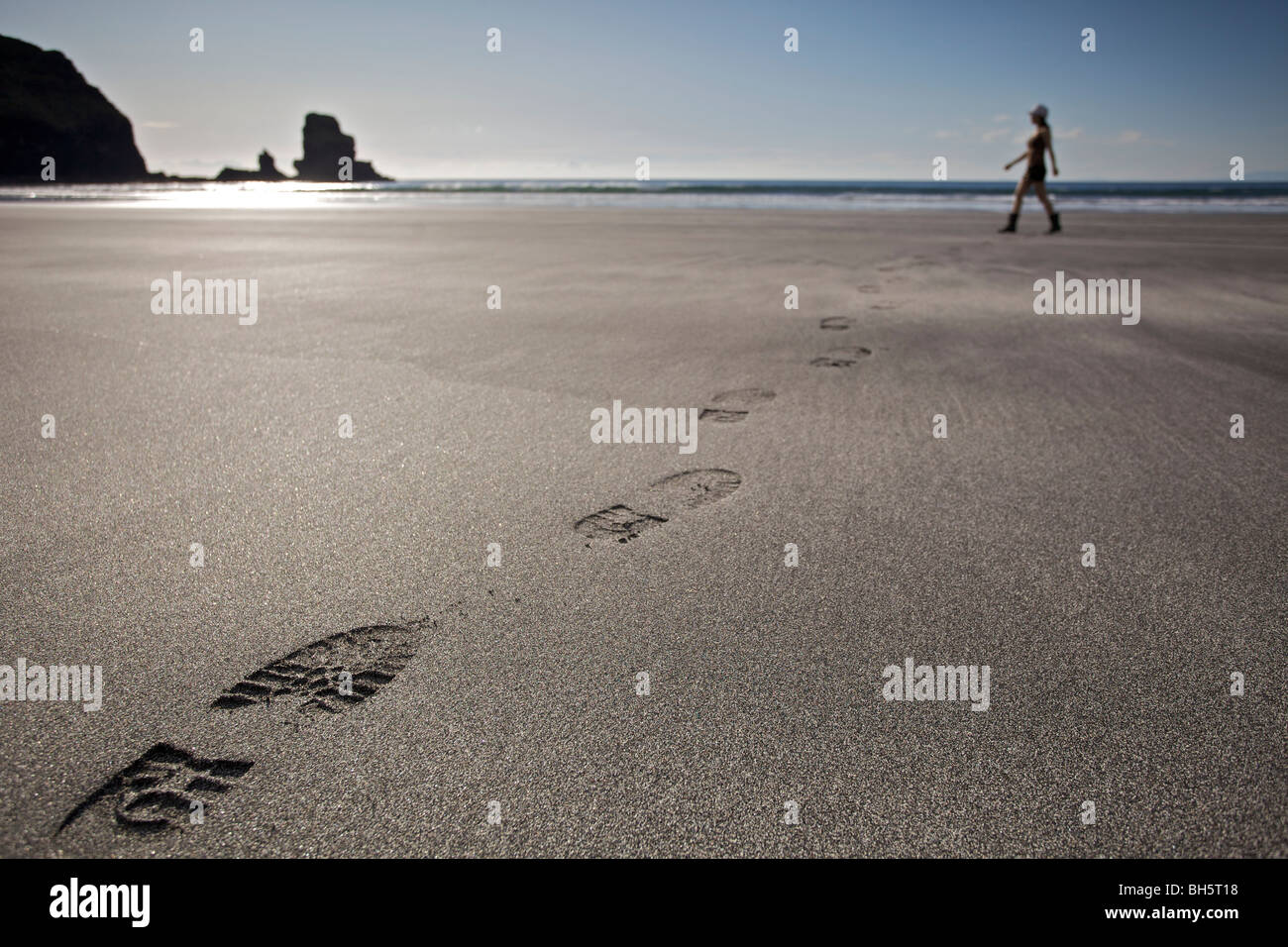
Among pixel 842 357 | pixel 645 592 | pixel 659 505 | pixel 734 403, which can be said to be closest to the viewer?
pixel 645 592

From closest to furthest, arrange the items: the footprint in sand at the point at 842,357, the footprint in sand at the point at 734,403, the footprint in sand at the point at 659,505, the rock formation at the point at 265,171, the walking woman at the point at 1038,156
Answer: the footprint in sand at the point at 659,505
the footprint in sand at the point at 734,403
the footprint in sand at the point at 842,357
the walking woman at the point at 1038,156
the rock formation at the point at 265,171

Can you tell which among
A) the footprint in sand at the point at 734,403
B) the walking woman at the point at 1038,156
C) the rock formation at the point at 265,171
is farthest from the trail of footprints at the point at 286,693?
the rock formation at the point at 265,171

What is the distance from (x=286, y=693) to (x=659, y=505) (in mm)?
1071

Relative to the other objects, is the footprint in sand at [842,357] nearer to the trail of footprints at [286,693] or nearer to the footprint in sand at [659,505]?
the footprint in sand at [659,505]

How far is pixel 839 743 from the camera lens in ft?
4.06

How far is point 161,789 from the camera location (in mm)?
1137

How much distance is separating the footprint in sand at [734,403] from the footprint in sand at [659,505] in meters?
0.53

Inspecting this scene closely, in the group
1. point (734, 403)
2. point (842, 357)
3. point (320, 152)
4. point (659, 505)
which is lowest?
point (659, 505)

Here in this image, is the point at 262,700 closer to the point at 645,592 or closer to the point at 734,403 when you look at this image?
the point at 645,592

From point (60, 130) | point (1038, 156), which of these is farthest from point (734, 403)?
point (60, 130)

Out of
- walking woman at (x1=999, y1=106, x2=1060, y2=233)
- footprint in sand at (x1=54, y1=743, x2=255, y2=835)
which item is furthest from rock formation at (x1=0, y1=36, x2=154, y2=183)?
footprint in sand at (x1=54, y1=743, x2=255, y2=835)

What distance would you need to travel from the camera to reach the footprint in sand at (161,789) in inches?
42.4
